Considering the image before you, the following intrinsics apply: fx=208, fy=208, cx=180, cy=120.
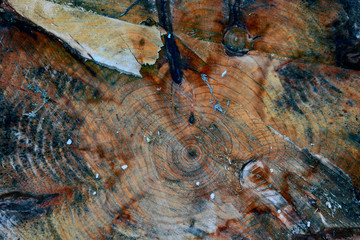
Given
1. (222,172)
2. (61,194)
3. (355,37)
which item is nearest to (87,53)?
(61,194)

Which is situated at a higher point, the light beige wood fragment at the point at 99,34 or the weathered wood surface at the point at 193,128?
the light beige wood fragment at the point at 99,34

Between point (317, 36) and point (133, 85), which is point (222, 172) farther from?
point (317, 36)

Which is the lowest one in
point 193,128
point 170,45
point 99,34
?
point 193,128

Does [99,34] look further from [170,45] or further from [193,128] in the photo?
[193,128]

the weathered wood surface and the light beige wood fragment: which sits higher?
the light beige wood fragment

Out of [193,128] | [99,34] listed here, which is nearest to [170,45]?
[99,34]
